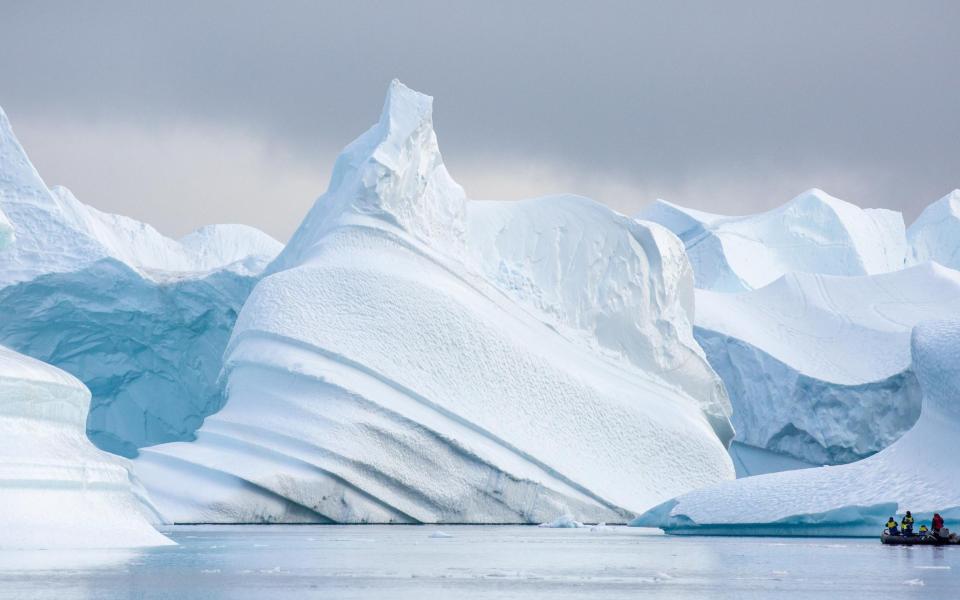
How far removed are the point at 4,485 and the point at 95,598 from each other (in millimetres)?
4408

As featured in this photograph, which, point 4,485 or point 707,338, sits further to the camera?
point 707,338

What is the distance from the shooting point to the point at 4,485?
13.0m

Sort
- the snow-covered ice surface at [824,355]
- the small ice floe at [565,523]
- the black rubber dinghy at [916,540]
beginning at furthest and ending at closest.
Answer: the snow-covered ice surface at [824,355] → the small ice floe at [565,523] → the black rubber dinghy at [916,540]

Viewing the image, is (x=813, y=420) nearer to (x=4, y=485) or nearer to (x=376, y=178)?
(x=376, y=178)

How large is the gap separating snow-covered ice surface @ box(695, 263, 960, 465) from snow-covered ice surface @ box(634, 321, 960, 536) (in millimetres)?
11581

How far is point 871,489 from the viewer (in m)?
19.8

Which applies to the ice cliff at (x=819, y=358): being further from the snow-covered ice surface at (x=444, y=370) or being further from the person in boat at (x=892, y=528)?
the person in boat at (x=892, y=528)

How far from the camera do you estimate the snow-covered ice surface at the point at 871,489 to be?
64.2 ft

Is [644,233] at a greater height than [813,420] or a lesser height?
greater

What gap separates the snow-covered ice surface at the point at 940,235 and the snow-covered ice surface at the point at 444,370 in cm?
1917

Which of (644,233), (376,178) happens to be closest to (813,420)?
(644,233)

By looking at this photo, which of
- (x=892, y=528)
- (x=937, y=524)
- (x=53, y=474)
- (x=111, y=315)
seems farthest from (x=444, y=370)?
(x=53, y=474)

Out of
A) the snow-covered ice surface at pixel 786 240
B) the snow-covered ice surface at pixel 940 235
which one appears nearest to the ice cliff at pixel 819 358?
the snow-covered ice surface at pixel 786 240

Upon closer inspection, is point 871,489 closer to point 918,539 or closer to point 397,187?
point 918,539
